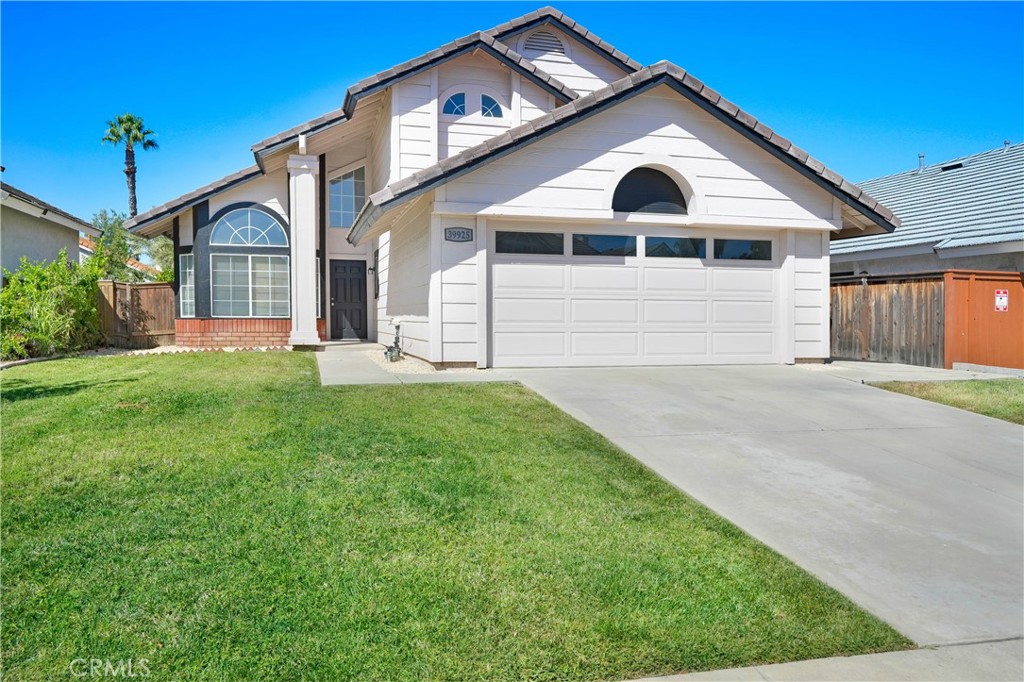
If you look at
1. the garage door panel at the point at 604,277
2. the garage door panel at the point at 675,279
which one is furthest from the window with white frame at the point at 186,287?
the garage door panel at the point at 675,279

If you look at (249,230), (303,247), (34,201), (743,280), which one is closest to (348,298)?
(303,247)

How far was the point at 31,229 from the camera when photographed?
17891 millimetres

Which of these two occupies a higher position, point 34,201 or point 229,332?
point 34,201

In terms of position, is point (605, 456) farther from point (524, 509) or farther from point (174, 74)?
point (174, 74)

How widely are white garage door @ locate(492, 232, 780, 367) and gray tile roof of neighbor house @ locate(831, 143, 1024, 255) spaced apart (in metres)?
5.48

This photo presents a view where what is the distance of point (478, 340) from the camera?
10648 millimetres

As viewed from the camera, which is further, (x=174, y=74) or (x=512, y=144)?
(x=174, y=74)

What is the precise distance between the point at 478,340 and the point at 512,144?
3125mm

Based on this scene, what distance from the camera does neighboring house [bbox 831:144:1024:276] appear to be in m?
13.5

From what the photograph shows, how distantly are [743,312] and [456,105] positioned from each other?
817 cm

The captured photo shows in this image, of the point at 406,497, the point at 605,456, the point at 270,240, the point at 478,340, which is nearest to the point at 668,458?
the point at 605,456

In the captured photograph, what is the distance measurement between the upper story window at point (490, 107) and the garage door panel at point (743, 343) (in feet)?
25.0

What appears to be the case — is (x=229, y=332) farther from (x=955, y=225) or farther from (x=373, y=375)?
(x=955, y=225)

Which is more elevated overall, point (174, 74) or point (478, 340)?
point (174, 74)
